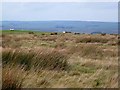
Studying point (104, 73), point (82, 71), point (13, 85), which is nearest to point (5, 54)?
point (82, 71)

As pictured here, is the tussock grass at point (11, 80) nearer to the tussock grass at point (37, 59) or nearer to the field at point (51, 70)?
the field at point (51, 70)

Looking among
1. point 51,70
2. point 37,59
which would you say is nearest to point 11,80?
point 51,70

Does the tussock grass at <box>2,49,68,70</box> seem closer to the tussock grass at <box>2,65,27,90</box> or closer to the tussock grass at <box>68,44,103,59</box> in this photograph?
the tussock grass at <box>2,65,27,90</box>

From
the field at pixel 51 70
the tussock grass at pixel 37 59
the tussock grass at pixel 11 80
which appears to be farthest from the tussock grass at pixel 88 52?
the tussock grass at pixel 11 80

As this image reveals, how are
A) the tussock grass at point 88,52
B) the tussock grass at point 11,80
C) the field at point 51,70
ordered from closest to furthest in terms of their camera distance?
the tussock grass at point 11,80 < the field at point 51,70 < the tussock grass at point 88,52

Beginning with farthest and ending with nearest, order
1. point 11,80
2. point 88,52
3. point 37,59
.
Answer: point 88,52, point 37,59, point 11,80

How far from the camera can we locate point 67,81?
704cm

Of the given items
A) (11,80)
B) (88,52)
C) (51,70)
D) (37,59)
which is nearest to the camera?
(11,80)

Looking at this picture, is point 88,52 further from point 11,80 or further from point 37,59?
point 11,80

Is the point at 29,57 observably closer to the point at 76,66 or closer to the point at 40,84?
the point at 76,66

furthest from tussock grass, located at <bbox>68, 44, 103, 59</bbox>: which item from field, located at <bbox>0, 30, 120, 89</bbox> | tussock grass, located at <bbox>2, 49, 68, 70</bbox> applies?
tussock grass, located at <bbox>2, 49, 68, 70</bbox>

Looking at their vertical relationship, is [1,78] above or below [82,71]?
above

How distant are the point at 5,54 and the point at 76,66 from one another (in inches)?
92.6

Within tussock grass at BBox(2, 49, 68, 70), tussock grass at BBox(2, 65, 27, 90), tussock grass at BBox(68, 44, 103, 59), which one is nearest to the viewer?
tussock grass at BBox(2, 65, 27, 90)
